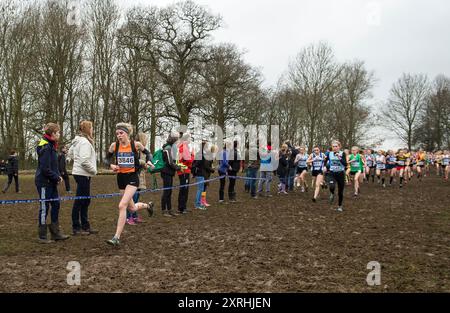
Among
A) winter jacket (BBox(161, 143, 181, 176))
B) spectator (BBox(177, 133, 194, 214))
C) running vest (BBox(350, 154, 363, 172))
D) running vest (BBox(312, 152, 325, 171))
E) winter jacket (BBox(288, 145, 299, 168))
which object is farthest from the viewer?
winter jacket (BBox(288, 145, 299, 168))

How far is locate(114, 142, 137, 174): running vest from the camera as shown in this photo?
7512 mm

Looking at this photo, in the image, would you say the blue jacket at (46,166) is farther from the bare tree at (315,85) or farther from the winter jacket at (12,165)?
the bare tree at (315,85)

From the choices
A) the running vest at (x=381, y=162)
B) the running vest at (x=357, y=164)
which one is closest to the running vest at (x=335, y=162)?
the running vest at (x=357, y=164)

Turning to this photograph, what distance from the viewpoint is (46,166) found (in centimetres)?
732

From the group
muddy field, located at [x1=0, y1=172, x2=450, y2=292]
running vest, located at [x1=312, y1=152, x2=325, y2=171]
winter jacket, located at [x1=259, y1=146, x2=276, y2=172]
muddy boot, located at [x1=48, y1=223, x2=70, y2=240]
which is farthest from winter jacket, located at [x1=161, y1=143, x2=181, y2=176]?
running vest, located at [x1=312, y1=152, x2=325, y2=171]

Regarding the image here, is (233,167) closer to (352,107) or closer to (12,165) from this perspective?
(12,165)

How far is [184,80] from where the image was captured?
35.1 metres

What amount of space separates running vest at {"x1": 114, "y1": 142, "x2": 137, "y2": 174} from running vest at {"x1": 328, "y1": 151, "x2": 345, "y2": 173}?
21.5ft

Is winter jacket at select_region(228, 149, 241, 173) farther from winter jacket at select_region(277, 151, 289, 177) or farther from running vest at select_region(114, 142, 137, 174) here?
running vest at select_region(114, 142, 137, 174)

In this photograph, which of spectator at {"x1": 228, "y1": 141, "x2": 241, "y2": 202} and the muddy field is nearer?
the muddy field

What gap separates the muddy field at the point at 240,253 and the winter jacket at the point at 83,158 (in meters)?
1.35
